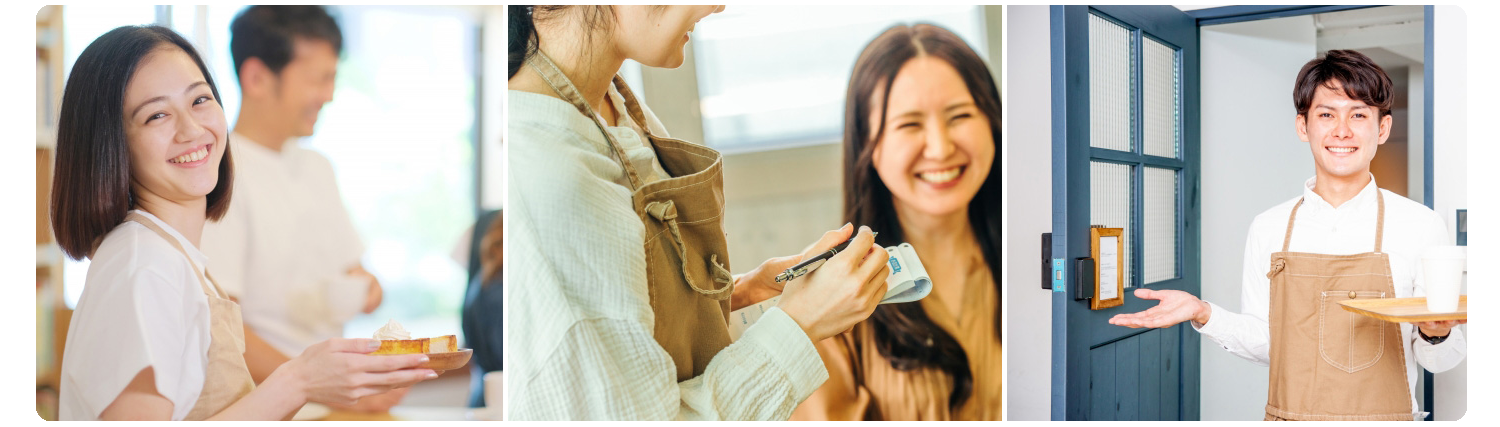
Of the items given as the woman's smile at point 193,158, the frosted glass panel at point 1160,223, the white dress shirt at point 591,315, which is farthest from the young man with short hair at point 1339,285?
the woman's smile at point 193,158

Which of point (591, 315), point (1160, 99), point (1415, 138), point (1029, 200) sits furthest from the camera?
point (1415, 138)

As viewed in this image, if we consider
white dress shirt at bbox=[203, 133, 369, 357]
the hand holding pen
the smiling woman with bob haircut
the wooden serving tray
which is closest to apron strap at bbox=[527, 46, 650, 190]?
the hand holding pen

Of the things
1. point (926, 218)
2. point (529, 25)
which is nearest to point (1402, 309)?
point (926, 218)

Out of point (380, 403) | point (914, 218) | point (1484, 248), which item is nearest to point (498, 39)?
point (380, 403)

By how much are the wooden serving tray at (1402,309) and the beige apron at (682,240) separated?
1569 mm

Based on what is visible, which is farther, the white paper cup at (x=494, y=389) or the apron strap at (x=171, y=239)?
the white paper cup at (x=494, y=389)

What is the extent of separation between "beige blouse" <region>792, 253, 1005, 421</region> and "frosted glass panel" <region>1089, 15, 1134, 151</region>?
0.52m

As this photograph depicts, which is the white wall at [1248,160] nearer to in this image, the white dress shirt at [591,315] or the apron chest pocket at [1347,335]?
the apron chest pocket at [1347,335]

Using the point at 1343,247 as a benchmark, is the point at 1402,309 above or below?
below

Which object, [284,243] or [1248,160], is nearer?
[284,243]

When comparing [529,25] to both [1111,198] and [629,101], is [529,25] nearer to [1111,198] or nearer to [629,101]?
[629,101]

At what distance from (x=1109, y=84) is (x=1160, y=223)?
542 mm

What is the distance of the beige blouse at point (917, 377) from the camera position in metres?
2.49

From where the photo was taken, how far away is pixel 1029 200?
3201 millimetres
